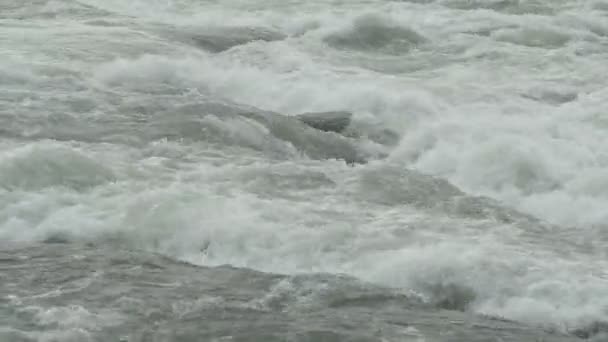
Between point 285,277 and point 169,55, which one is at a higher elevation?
point 169,55

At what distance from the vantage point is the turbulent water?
7008mm

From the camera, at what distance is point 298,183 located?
10078 millimetres

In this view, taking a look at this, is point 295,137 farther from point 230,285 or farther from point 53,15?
point 53,15

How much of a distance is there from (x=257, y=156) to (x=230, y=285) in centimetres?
353

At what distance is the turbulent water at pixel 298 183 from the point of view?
701cm

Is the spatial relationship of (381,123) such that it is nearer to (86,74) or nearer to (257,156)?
(257,156)

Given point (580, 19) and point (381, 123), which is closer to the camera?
point (381, 123)

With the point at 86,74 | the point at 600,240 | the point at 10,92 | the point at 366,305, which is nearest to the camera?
the point at 366,305

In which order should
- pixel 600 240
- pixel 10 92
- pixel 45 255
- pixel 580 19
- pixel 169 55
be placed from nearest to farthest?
1. pixel 45 255
2. pixel 600 240
3. pixel 10 92
4. pixel 169 55
5. pixel 580 19

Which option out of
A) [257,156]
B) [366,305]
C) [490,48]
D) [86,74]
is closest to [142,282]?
[366,305]

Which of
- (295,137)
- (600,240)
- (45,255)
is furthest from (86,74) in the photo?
(600,240)

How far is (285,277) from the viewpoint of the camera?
24.6ft

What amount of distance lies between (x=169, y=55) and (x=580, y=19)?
307 inches

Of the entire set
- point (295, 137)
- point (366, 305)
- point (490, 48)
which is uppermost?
point (490, 48)
